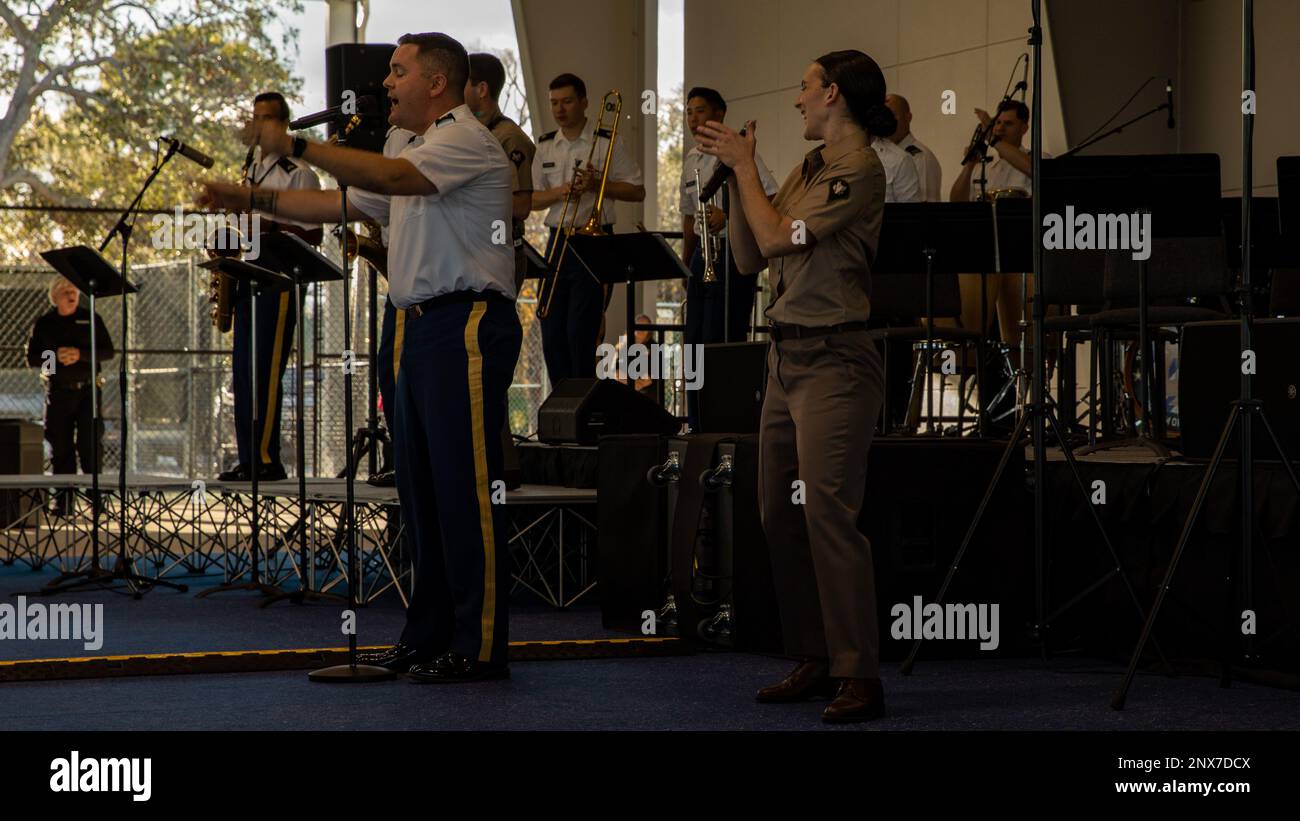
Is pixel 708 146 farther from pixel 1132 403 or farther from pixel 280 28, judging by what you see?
pixel 280 28

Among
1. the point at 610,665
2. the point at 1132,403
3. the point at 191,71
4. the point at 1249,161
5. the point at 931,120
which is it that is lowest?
the point at 610,665

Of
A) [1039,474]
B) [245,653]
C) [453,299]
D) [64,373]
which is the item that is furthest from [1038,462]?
[64,373]

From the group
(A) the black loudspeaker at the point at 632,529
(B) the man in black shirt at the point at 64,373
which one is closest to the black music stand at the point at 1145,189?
(A) the black loudspeaker at the point at 632,529

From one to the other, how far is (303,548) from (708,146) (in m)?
3.25


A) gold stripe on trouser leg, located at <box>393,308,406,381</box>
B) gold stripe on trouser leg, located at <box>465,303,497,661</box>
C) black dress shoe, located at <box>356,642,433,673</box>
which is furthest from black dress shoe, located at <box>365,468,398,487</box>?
gold stripe on trouser leg, located at <box>465,303,497,661</box>

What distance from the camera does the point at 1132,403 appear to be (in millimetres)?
7648

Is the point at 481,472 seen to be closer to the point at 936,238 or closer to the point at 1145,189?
the point at 1145,189

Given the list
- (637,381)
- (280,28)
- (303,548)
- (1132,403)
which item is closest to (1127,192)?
(1132,403)

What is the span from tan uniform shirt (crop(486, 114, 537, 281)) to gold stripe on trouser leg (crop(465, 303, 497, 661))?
2.09 metres

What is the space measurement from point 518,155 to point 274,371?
1.69 metres

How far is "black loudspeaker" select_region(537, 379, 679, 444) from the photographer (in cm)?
705

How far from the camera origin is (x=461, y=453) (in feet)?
14.4

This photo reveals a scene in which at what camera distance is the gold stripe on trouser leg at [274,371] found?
750 centimetres
